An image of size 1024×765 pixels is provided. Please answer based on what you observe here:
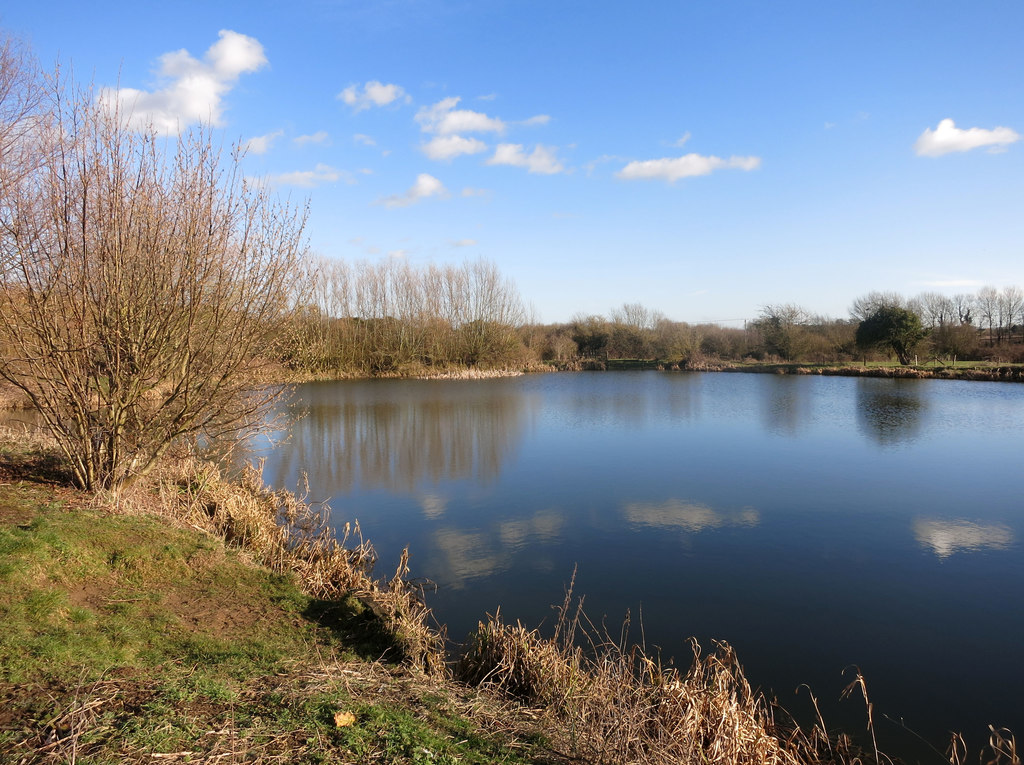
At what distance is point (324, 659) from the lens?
170 inches

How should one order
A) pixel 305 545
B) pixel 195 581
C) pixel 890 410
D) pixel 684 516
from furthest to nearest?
pixel 890 410 < pixel 684 516 < pixel 305 545 < pixel 195 581

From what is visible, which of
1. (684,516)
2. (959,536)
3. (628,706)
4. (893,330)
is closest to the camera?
(628,706)

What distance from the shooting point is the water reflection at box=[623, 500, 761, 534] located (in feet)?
28.9

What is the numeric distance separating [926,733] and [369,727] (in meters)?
4.00

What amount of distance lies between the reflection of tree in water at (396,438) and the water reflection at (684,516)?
3.46 meters

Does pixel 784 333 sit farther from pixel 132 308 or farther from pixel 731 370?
pixel 132 308

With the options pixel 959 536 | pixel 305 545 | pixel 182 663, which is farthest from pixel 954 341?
pixel 182 663

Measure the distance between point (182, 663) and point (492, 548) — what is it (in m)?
4.56

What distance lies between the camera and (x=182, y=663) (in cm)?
373

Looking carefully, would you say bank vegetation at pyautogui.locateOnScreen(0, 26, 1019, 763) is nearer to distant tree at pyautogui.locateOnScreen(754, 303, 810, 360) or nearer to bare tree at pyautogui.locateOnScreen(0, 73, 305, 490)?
bare tree at pyautogui.locateOnScreen(0, 73, 305, 490)

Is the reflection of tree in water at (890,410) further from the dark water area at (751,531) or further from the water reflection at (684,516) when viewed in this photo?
the water reflection at (684,516)

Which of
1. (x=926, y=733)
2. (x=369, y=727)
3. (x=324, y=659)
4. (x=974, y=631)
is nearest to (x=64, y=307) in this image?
(x=324, y=659)

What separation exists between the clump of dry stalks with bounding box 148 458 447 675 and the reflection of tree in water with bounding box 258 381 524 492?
5.08 feet

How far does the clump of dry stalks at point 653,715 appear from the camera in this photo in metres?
3.30
